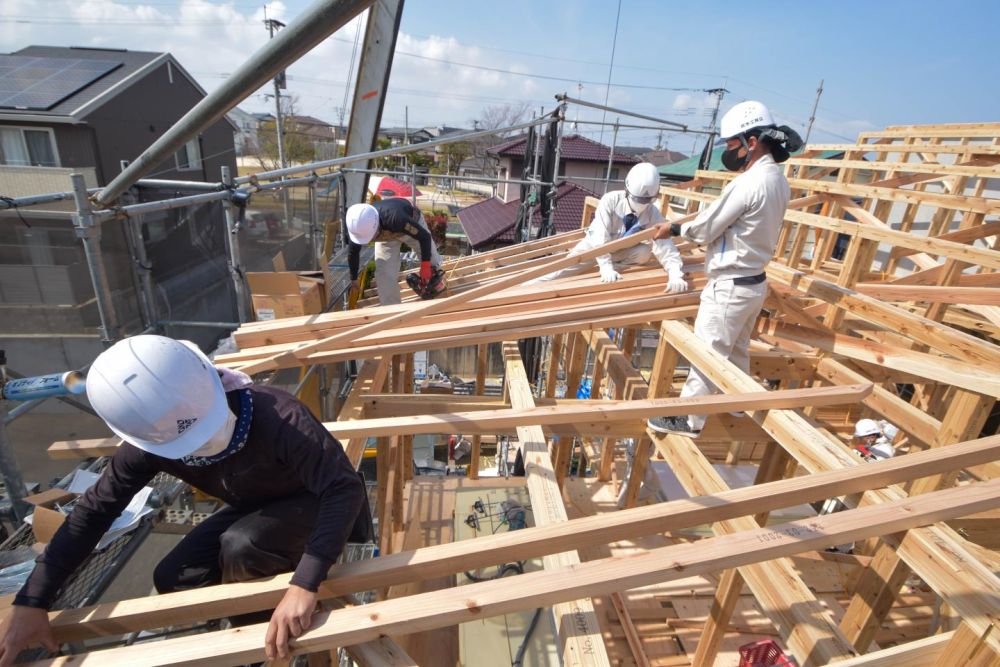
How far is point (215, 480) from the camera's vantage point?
2055 mm

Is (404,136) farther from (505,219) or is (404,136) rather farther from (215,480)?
(215,480)

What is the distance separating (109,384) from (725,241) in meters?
3.60

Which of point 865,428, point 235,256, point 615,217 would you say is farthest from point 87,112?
point 865,428

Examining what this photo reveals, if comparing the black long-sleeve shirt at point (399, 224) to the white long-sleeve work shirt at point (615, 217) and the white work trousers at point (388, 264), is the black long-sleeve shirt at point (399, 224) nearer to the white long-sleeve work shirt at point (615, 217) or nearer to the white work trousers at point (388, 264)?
the white work trousers at point (388, 264)

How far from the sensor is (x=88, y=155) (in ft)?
41.1

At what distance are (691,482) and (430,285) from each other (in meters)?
3.52

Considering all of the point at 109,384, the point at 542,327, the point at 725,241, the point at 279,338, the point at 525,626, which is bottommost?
the point at 525,626

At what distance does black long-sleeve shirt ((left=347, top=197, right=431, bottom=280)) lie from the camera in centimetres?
527

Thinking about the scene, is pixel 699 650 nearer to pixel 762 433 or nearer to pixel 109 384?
pixel 762 433

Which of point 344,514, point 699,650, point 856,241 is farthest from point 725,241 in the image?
point 344,514

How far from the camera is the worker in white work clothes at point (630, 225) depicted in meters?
4.40

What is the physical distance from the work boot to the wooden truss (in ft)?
0.31

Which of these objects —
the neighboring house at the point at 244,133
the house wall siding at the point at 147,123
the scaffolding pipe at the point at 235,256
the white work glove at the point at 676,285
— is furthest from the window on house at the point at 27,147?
the white work glove at the point at 676,285

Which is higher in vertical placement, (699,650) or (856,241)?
(856,241)
